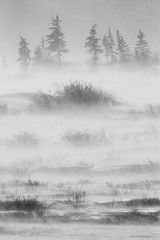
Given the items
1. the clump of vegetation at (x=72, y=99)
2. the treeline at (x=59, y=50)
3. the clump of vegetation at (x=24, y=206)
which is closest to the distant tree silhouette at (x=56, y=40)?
the treeline at (x=59, y=50)

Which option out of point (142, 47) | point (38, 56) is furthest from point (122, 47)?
point (38, 56)

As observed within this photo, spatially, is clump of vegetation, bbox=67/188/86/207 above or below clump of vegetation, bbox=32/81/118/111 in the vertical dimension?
below

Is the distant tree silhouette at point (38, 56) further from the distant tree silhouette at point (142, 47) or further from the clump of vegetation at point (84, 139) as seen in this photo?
the clump of vegetation at point (84, 139)

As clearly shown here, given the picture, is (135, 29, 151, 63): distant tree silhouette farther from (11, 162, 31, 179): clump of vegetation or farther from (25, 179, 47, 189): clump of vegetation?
(25, 179, 47, 189): clump of vegetation

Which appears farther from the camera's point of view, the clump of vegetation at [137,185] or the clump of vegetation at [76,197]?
the clump of vegetation at [137,185]

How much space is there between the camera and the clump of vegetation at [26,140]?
10250 millimetres

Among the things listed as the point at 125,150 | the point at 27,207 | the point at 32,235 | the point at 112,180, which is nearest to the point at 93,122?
the point at 125,150

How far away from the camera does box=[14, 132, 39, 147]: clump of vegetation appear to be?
1025 cm

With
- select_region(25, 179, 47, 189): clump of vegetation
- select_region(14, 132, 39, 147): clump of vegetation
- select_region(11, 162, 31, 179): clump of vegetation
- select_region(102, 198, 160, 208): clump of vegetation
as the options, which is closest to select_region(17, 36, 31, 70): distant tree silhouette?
select_region(14, 132, 39, 147): clump of vegetation

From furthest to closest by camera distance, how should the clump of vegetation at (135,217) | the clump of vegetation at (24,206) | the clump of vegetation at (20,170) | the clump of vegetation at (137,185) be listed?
the clump of vegetation at (20,170) → the clump of vegetation at (137,185) → the clump of vegetation at (24,206) → the clump of vegetation at (135,217)

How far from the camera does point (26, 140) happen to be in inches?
405

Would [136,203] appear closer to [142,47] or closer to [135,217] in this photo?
[135,217]

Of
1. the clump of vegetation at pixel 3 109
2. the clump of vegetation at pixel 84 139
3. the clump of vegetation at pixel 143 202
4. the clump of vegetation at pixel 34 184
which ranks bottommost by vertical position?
the clump of vegetation at pixel 143 202

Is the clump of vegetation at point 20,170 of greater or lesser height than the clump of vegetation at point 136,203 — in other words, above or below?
above
